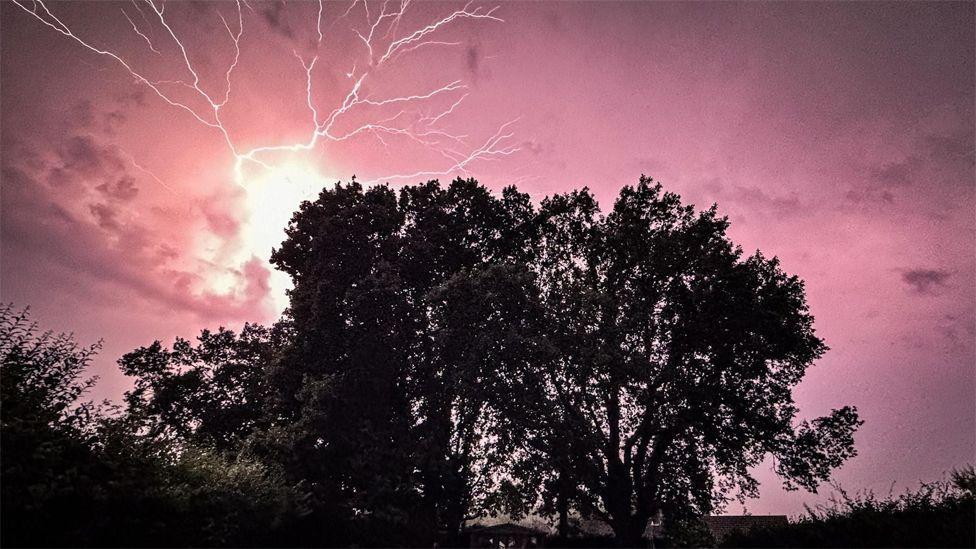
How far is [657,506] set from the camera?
62.1 feet

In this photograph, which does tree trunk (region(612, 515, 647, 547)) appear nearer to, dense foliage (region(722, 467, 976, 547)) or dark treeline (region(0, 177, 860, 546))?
dark treeline (region(0, 177, 860, 546))

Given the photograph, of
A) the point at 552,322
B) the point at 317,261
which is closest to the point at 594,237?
the point at 552,322

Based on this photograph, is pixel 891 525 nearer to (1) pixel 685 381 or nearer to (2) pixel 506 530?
(1) pixel 685 381

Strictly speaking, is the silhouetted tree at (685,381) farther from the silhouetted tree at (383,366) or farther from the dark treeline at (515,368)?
the silhouetted tree at (383,366)

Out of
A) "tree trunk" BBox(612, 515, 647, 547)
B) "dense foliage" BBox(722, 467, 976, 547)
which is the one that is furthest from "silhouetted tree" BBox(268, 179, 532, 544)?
"dense foliage" BBox(722, 467, 976, 547)

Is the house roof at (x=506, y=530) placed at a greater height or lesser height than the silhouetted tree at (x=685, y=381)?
lesser

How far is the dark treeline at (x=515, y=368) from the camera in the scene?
16891 mm

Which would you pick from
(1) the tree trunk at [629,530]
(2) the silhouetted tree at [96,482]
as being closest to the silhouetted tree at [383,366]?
(2) the silhouetted tree at [96,482]

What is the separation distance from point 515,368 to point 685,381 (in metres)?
7.36

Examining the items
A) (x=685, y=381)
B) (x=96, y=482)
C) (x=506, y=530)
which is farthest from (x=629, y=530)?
(x=506, y=530)

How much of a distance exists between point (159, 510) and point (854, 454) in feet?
78.5

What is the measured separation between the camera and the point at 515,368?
1778 centimetres

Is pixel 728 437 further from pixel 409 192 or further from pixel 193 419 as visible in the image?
pixel 193 419

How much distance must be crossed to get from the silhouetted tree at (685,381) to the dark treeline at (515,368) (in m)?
0.08
